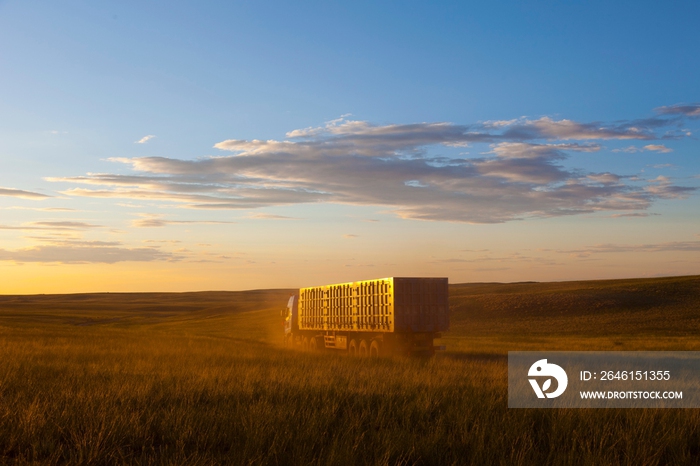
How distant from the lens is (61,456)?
25.1 ft

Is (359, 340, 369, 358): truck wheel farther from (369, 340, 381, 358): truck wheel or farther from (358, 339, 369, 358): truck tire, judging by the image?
(369, 340, 381, 358): truck wheel

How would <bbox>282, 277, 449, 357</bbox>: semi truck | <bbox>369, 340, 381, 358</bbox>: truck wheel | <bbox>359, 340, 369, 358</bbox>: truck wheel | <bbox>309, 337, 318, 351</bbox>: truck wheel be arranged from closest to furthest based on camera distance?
<bbox>282, 277, 449, 357</bbox>: semi truck → <bbox>369, 340, 381, 358</bbox>: truck wheel → <bbox>359, 340, 369, 358</bbox>: truck wheel → <bbox>309, 337, 318, 351</bbox>: truck wheel

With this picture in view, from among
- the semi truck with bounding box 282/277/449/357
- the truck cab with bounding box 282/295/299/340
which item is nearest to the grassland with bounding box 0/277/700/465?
the semi truck with bounding box 282/277/449/357

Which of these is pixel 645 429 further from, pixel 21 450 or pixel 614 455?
pixel 21 450

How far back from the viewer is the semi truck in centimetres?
2489

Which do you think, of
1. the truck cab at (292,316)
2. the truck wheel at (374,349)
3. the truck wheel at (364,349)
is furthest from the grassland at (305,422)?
the truck cab at (292,316)

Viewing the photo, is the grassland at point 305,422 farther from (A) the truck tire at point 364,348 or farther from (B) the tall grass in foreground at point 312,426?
(A) the truck tire at point 364,348

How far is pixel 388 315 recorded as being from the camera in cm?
2506

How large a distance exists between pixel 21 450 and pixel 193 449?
7.32 feet

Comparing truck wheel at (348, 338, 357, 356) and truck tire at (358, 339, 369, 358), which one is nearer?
truck tire at (358, 339, 369, 358)

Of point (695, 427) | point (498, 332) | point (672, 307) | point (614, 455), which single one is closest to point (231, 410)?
point (614, 455)

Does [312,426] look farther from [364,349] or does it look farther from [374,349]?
[364,349]

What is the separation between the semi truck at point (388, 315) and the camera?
2489cm

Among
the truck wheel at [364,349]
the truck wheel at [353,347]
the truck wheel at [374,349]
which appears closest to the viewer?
the truck wheel at [374,349]
